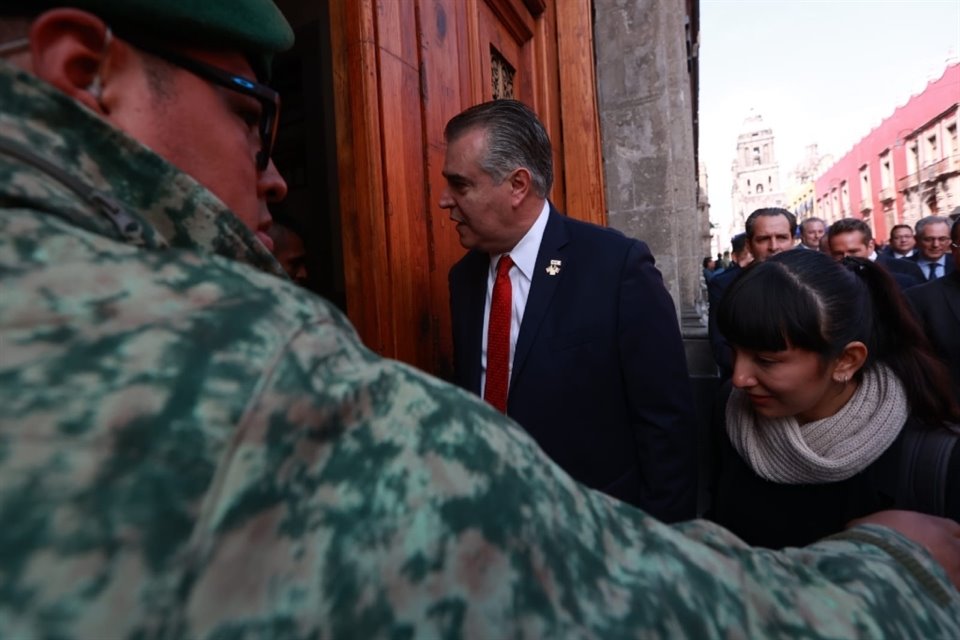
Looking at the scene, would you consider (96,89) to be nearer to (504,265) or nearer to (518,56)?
(504,265)

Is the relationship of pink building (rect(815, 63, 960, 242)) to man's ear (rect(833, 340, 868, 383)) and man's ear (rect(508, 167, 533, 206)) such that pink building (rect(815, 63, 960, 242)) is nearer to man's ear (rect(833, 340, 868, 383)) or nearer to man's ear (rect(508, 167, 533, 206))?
man's ear (rect(833, 340, 868, 383))

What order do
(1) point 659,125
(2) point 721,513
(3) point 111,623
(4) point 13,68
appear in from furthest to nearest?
(1) point 659,125, (2) point 721,513, (4) point 13,68, (3) point 111,623

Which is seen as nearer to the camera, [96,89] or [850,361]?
[96,89]

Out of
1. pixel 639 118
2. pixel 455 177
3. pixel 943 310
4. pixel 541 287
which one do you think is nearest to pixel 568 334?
pixel 541 287

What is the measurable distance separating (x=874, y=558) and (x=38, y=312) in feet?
2.78

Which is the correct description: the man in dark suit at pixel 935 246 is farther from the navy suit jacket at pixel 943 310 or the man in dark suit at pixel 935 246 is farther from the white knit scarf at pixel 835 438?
the white knit scarf at pixel 835 438

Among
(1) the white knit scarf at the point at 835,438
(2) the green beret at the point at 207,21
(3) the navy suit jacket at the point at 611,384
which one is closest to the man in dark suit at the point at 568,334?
(3) the navy suit jacket at the point at 611,384

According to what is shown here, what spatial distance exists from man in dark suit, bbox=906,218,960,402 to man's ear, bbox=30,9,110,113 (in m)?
3.03

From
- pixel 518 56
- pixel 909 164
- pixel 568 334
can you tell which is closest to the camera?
pixel 568 334

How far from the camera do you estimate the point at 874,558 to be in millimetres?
684

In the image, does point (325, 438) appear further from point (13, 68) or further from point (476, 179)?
point (476, 179)

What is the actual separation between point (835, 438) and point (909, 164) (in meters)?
37.6

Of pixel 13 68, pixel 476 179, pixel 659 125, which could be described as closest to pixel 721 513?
pixel 476 179

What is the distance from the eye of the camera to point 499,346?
184cm
